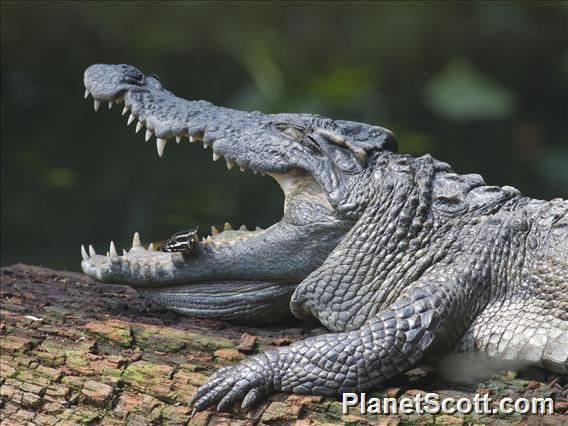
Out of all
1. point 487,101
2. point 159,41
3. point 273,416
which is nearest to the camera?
point 273,416

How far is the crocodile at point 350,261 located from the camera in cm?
275

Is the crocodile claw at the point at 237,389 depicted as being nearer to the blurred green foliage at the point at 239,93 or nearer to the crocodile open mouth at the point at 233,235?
the crocodile open mouth at the point at 233,235

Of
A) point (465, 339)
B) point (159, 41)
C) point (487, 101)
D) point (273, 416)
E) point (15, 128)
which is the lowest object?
point (273, 416)

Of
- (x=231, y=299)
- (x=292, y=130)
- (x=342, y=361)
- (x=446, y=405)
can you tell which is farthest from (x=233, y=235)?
(x=446, y=405)

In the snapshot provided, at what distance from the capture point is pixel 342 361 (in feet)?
8.96

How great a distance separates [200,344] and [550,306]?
3.62 feet

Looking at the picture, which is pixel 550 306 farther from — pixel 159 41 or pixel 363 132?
pixel 159 41

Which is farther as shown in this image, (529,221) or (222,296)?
(222,296)

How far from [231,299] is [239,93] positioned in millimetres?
1743

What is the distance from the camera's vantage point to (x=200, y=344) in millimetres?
3033

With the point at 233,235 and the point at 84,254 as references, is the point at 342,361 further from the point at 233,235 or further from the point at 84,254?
the point at 84,254

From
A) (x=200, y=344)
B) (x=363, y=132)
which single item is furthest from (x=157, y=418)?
(x=363, y=132)

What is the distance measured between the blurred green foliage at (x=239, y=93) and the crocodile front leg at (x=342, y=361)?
42.6 inches

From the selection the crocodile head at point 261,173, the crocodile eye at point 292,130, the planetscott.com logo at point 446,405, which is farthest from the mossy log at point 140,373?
the crocodile eye at point 292,130
